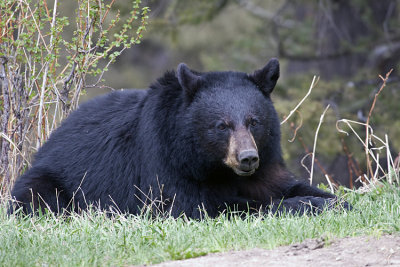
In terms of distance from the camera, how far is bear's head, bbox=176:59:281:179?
5.30 metres

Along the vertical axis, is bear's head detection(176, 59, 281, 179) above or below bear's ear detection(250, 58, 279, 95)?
below

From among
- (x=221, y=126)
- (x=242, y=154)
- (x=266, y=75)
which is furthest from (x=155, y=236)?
(x=266, y=75)

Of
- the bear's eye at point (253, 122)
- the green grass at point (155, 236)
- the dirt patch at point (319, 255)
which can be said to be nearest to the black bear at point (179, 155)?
the bear's eye at point (253, 122)

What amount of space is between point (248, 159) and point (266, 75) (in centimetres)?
94

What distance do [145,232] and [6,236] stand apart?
94 cm

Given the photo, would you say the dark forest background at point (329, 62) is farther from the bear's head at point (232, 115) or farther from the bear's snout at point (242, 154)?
the bear's snout at point (242, 154)

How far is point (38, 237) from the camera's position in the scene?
4.59m

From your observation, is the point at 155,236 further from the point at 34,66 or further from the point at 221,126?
the point at 34,66

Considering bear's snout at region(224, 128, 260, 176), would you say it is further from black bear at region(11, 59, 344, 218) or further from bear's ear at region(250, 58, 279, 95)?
bear's ear at region(250, 58, 279, 95)

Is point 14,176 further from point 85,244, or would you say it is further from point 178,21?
point 178,21

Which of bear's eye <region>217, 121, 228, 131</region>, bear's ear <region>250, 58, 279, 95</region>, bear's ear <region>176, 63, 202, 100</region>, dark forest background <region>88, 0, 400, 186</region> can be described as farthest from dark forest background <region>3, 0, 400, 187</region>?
bear's eye <region>217, 121, 228, 131</region>

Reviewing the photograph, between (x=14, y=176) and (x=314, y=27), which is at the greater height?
(x=314, y=27)

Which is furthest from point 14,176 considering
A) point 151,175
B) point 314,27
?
point 314,27

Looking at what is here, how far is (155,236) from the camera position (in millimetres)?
4461
